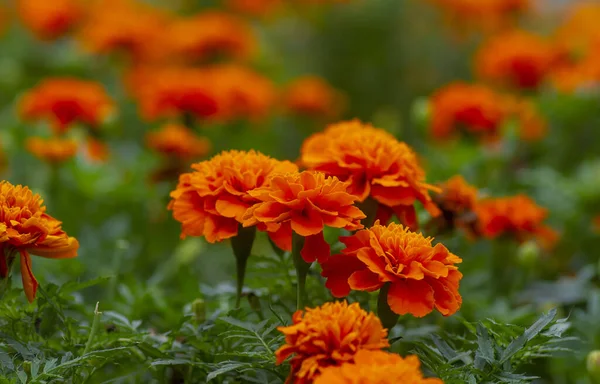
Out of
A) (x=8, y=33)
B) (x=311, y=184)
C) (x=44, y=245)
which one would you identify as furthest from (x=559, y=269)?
(x=8, y=33)

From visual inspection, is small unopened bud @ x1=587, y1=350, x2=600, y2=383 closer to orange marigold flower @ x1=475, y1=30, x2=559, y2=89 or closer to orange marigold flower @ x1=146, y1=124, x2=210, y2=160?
orange marigold flower @ x1=146, y1=124, x2=210, y2=160

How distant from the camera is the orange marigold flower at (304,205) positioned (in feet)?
2.84

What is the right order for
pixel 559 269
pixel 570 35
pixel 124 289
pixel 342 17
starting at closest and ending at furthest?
pixel 124 289 < pixel 559 269 < pixel 570 35 < pixel 342 17

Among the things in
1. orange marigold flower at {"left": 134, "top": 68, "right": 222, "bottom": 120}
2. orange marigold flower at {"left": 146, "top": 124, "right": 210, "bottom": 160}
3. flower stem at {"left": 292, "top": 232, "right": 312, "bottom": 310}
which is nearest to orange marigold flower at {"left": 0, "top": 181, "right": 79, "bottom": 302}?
flower stem at {"left": 292, "top": 232, "right": 312, "bottom": 310}

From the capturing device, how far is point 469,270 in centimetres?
161

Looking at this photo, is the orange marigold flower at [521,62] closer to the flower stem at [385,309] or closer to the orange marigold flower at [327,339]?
the flower stem at [385,309]

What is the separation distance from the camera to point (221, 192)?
95 centimetres

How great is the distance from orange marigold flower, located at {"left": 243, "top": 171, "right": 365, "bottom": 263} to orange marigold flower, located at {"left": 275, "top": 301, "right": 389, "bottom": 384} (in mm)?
97

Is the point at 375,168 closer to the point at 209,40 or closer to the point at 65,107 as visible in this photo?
the point at 65,107

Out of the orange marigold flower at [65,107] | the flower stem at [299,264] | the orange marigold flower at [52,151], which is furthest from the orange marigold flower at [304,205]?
the orange marigold flower at [65,107]

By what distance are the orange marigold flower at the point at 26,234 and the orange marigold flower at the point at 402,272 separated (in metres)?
0.29

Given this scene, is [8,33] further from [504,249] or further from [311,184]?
[311,184]

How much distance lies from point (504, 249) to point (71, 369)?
3.35ft

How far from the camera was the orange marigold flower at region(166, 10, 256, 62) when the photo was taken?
262cm
